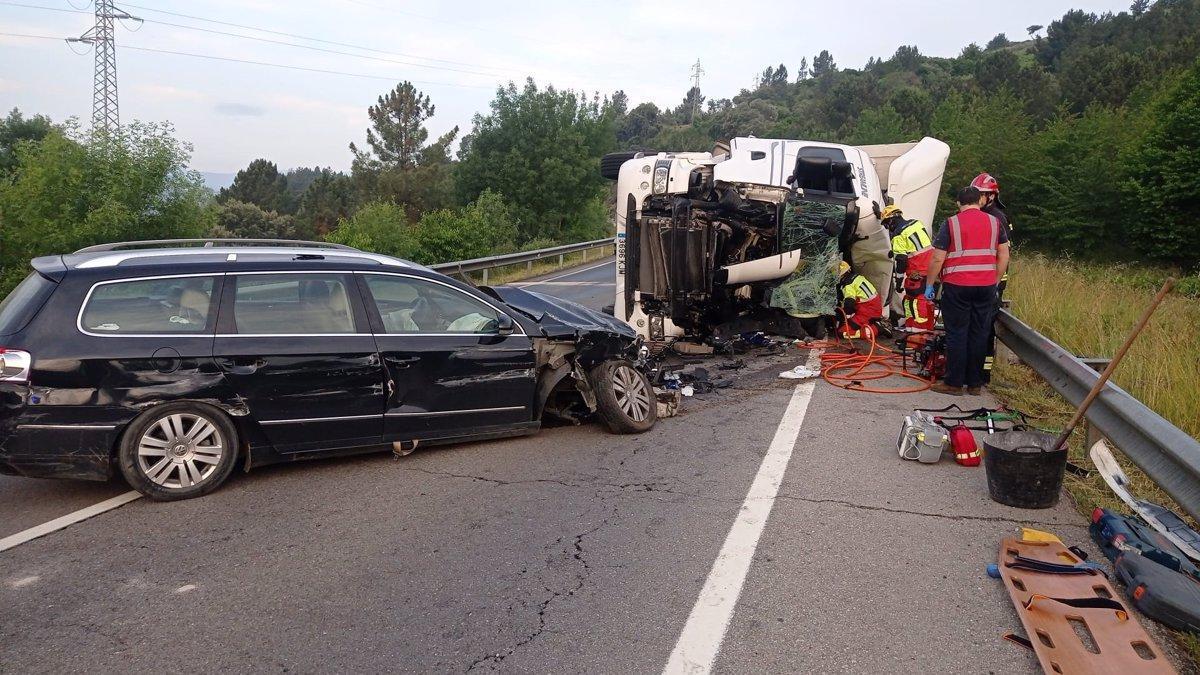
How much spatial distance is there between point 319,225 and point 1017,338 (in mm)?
73960

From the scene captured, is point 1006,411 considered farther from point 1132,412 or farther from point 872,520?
point 872,520

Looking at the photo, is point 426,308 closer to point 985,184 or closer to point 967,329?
point 967,329

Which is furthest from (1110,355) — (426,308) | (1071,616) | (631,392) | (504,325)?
(426,308)

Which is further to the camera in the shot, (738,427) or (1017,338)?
(1017,338)

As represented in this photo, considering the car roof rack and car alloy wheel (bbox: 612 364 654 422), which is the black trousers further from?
the car roof rack

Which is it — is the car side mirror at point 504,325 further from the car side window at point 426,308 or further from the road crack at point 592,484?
the road crack at point 592,484

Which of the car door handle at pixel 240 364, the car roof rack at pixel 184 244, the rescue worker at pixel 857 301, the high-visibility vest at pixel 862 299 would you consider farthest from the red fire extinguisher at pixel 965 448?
the car roof rack at pixel 184 244

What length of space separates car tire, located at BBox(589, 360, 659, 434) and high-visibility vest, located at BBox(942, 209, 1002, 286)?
3.17m

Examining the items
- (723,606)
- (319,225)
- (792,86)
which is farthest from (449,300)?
(792,86)

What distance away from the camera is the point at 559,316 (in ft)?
22.1

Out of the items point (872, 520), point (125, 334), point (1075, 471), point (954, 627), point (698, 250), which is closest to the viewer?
point (954, 627)

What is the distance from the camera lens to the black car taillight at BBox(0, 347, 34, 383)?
4.65 meters

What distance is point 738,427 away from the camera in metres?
6.76

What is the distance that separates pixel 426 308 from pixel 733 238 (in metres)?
4.82
